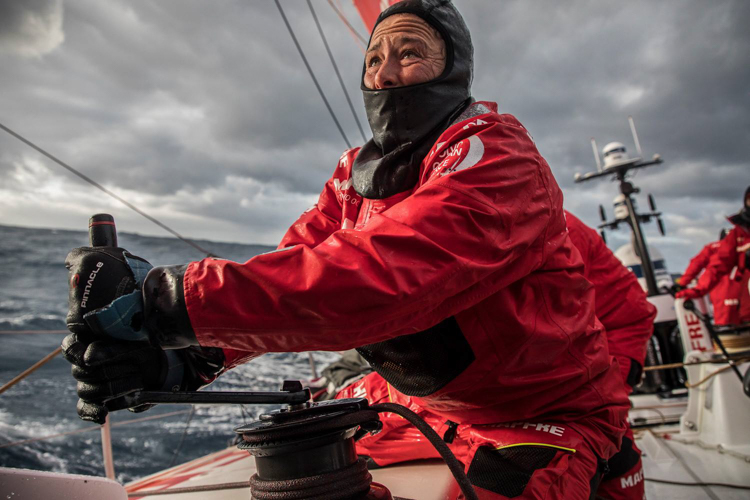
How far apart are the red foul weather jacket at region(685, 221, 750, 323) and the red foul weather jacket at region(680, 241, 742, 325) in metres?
0.04

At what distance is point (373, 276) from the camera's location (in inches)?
35.4

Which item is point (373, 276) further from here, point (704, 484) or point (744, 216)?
point (744, 216)

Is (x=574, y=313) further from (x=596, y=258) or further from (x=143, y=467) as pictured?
(x=143, y=467)

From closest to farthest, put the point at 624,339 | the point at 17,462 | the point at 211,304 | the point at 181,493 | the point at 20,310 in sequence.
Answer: the point at 211,304 < the point at 181,493 < the point at 624,339 < the point at 17,462 < the point at 20,310

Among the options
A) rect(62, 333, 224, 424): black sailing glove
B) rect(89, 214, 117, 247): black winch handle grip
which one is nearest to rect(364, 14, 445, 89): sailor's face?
rect(89, 214, 117, 247): black winch handle grip

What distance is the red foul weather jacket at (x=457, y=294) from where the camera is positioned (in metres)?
0.88

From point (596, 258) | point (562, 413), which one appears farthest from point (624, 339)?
point (562, 413)

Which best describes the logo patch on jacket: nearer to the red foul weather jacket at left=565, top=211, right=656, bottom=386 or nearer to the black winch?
the black winch

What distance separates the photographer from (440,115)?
153 cm

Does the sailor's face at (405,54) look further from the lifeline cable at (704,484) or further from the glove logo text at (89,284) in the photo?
the lifeline cable at (704,484)

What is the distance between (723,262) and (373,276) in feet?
22.9

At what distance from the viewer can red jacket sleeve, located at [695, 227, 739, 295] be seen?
6.32 meters

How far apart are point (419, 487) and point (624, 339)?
182cm

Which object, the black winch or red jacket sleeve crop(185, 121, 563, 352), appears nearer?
red jacket sleeve crop(185, 121, 563, 352)
